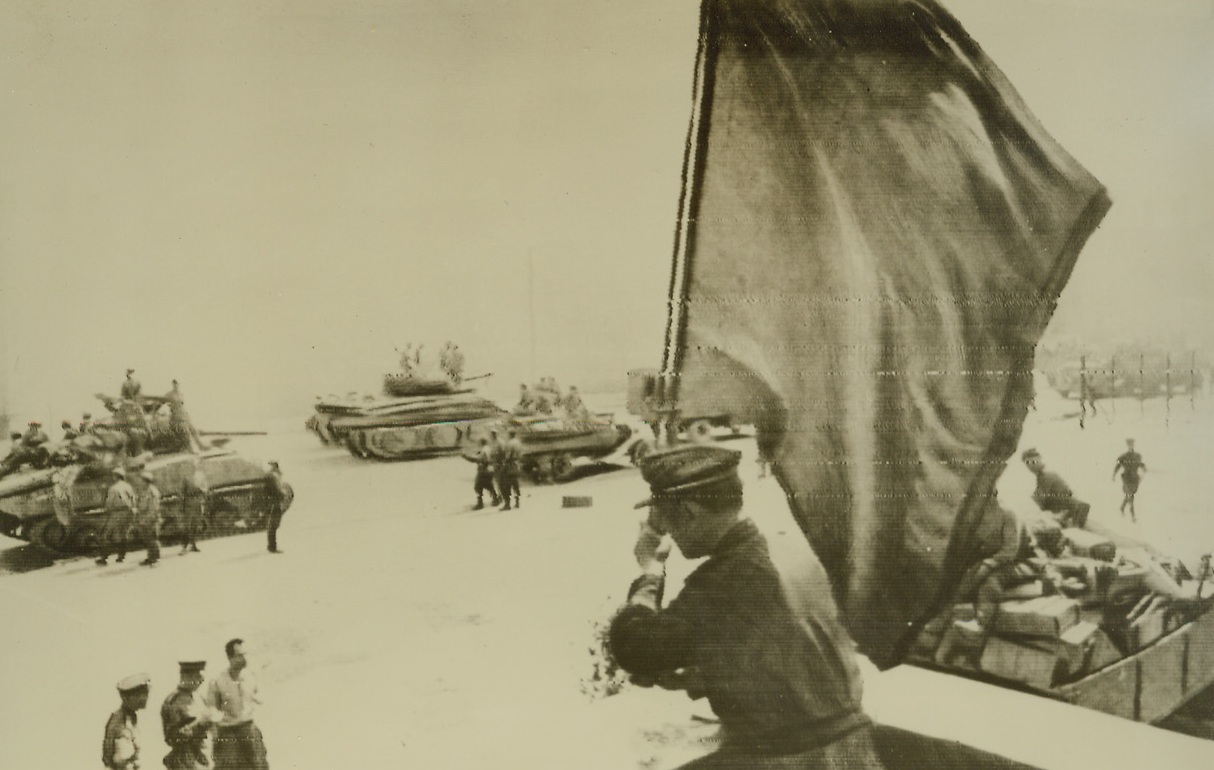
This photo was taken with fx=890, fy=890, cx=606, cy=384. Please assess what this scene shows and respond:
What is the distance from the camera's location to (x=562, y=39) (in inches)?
92.5

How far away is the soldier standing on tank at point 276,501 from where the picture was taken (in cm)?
231

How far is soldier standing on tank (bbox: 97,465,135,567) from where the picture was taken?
2289mm

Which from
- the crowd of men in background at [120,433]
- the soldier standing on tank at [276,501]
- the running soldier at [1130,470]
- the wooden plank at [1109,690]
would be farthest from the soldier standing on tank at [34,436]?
the running soldier at [1130,470]

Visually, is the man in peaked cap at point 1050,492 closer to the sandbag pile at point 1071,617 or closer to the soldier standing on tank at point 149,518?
the sandbag pile at point 1071,617

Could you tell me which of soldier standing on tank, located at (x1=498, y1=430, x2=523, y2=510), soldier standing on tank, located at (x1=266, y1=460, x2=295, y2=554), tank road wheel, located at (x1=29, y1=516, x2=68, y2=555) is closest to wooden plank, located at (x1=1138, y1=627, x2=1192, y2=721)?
soldier standing on tank, located at (x1=498, y1=430, x2=523, y2=510)

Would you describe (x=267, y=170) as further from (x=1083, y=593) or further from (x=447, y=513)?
(x=1083, y=593)

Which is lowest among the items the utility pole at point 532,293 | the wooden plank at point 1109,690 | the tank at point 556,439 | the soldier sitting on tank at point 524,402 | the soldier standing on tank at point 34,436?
the wooden plank at point 1109,690

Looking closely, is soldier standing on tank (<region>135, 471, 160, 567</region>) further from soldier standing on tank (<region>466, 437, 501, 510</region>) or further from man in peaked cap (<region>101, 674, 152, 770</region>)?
soldier standing on tank (<region>466, 437, 501, 510</region>)

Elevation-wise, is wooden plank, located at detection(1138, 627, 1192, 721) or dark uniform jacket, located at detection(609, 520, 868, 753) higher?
dark uniform jacket, located at detection(609, 520, 868, 753)

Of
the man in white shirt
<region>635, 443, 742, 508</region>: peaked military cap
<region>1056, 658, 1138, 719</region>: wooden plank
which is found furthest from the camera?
<region>1056, 658, 1138, 719</region>: wooden plank

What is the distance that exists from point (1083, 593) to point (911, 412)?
717mm

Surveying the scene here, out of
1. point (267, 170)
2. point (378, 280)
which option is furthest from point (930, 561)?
point (267, 170)

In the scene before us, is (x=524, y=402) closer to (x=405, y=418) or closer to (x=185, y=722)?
(x=405, y=418)

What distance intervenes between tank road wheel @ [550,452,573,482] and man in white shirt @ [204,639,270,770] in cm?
90
